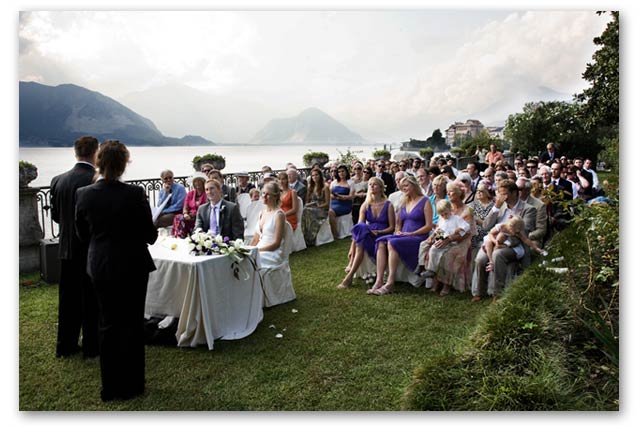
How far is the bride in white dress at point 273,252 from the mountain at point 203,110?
2.48 feet

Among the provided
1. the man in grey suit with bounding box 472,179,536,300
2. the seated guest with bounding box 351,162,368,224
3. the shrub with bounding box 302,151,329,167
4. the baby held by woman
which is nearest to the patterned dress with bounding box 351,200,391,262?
the man in grey suit with bounding box 472,179,536,300

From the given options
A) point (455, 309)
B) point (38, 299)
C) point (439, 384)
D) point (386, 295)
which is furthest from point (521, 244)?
point (38, 299)

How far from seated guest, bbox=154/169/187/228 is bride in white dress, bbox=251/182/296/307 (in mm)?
2368

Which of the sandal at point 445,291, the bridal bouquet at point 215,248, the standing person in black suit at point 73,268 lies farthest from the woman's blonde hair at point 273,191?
the sandal at point 445,291

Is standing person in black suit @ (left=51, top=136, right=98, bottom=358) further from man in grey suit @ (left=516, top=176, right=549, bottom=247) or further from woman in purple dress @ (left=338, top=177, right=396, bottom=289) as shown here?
man in grey suit @ (left=516, top=176, right=549, bottom=247)

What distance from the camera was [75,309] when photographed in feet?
13.7

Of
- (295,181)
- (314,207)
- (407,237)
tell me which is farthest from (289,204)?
(407,237)

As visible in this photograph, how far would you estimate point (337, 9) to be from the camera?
4.10 meters

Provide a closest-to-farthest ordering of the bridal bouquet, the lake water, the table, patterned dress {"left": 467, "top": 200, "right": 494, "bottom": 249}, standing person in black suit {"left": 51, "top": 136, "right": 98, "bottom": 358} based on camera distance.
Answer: standing person in black suit {"left": 51, "top": 136, "right": 98, "bottom": 358} → the table → the bridal bouquet → the lake water → patterned dress {"left": 467, "top": 200, "right": 494, "bottom": 249}

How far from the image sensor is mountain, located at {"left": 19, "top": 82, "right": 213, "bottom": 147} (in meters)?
4.12

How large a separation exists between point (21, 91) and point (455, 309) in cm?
464

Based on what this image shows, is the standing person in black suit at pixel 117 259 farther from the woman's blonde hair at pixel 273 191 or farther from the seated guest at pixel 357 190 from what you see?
the seated guest at pixel 357 190

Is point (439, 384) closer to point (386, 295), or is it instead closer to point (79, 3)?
point (386, 295)

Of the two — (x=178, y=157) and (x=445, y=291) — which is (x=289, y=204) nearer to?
(x=178, y=157)
